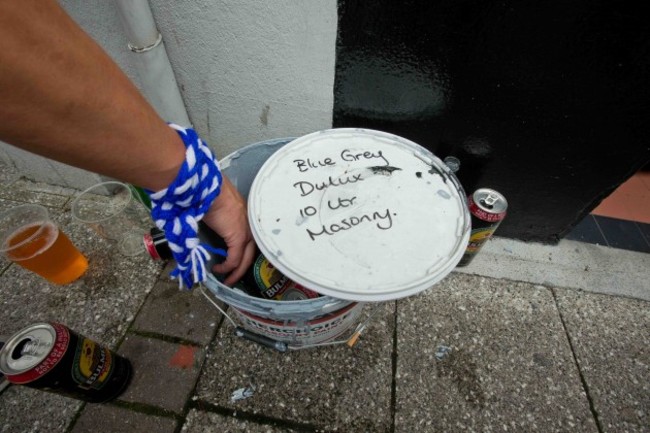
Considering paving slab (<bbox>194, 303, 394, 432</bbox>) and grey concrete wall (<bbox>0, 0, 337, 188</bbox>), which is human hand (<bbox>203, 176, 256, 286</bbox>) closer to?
paving slab (<bbox>194, 303, 394, 432</bbox>)

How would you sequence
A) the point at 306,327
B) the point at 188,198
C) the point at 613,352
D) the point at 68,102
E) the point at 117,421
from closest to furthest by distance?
the point at 68,102
the point at 188,198
the point at 306,327
the point at 117,421
the point at 613,352

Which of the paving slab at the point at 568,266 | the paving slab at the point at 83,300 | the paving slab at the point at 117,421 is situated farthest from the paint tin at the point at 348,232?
the paving slab at the point at 568,266

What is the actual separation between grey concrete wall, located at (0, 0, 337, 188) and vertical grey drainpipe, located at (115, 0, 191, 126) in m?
0.09

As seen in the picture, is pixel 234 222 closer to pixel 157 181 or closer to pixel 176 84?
pixel 157 181

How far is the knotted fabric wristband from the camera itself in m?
0.78

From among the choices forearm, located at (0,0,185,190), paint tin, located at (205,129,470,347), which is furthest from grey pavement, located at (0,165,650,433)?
forearm, located at (0,0,185,190)

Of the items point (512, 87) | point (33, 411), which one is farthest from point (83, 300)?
point (512, 87)

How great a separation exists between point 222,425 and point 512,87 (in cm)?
177

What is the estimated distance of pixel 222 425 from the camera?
1.25 meters

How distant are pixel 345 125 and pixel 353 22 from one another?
0.45 meters

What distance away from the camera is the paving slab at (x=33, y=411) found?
122 cm

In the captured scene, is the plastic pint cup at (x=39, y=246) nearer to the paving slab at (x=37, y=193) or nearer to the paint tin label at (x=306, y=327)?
the paving slab at (x=37, y=193)

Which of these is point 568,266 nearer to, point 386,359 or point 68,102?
point 386,359

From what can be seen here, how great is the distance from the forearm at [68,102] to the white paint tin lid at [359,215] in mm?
401
